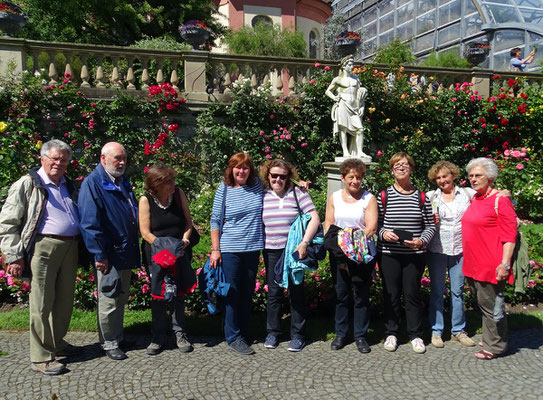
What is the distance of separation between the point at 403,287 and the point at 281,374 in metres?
1.29

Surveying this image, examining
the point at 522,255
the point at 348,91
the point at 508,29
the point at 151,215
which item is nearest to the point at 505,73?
the point at 348,91

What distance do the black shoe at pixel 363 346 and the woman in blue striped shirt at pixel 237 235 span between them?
0.91 metres

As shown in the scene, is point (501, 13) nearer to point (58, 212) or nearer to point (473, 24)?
point (473, 24)

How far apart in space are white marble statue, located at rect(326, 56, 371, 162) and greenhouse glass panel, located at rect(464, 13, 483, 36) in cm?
2149

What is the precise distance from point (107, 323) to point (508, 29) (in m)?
26.0

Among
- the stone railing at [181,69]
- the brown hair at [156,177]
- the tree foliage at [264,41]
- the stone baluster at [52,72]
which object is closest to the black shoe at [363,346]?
→ the brown hair at [156,177]

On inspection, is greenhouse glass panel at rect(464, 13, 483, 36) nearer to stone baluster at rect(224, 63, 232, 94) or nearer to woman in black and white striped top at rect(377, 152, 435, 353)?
stone baluster at rect(224, 63, 232, 94)

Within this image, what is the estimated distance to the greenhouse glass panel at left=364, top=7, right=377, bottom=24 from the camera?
3578 cm

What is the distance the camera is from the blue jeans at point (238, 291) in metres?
3.60

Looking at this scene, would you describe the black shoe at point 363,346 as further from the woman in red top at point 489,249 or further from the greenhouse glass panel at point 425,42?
the greenhouse glass panel at point 425,42

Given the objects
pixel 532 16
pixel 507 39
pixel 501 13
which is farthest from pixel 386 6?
pixel 507 39

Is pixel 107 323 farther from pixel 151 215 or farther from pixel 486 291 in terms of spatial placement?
pixel 486 291

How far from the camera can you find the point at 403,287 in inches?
147

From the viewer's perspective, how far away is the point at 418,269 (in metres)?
3.70
